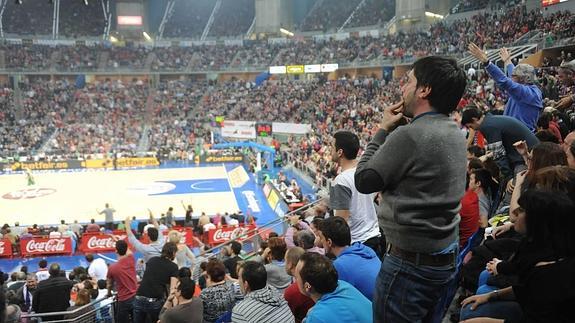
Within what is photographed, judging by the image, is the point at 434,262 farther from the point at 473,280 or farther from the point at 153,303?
the point at 153,303

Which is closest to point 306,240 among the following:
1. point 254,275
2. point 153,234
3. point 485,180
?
point 254,275

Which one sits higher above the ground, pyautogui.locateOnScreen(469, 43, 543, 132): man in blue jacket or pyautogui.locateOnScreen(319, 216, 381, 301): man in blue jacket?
pyautogui.locateOnScreen(469, 43, 543, 132): man in blue jacket

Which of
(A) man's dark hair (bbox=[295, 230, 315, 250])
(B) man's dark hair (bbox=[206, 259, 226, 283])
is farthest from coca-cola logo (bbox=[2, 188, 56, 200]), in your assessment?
(B) man's dark hair (bbox=[206, 259, 226, 283])

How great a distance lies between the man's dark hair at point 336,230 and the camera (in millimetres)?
4062

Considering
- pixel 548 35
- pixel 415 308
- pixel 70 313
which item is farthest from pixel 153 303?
pixel 548 35

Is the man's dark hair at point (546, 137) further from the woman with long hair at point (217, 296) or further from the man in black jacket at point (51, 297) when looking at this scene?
the man in black jacket at point (51, 297)

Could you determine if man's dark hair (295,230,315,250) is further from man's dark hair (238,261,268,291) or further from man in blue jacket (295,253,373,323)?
man in blue jacket (295,253,373,323)

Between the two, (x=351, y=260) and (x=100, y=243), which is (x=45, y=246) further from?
(x=351, y=260)

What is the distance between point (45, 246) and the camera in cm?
1745

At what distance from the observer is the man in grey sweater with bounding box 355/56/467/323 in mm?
2479

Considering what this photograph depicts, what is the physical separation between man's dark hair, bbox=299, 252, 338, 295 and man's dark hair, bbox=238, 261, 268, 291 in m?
1.05

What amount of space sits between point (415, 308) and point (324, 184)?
20155mm

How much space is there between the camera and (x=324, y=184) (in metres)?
22.6

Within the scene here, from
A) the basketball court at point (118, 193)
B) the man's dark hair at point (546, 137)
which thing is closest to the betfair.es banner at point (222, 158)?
the basketball court at point (118, 193)
